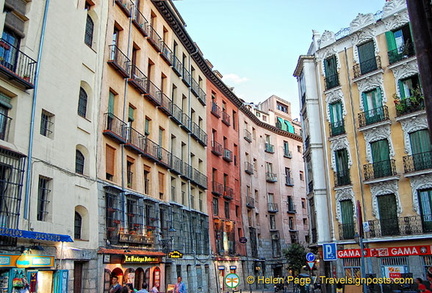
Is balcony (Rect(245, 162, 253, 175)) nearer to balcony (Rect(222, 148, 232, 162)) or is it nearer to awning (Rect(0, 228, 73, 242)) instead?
balcony (Rect(222, 148, 232, 162))

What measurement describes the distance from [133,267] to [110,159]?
5.73 m

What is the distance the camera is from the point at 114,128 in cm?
2259

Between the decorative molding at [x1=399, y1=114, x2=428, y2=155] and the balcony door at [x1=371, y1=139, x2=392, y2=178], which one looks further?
the balcony door at [x1=371, y1=139, x2=392, y2=178]

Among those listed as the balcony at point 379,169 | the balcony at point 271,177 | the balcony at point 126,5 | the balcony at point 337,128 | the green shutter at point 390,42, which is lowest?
the balcony at point 379,169

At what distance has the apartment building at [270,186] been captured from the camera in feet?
153

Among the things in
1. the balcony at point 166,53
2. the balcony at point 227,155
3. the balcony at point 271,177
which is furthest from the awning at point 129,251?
the balcony at point 271,177

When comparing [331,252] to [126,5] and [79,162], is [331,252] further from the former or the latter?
[126,5]

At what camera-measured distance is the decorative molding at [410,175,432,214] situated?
2491 centimetres

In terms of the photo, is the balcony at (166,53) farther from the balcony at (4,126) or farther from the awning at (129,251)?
the balcony at (4,126)

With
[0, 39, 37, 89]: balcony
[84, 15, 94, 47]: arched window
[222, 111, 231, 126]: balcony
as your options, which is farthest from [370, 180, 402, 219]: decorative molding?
[0, 39, 37, 89]: balcony

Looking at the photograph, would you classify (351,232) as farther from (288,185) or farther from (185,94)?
(288,185)

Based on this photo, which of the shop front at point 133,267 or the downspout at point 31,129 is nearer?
the downspout at point 31,129

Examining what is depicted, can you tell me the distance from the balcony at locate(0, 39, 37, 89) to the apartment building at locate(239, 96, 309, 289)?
101 feet

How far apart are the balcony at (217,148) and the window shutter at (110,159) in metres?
17.4
